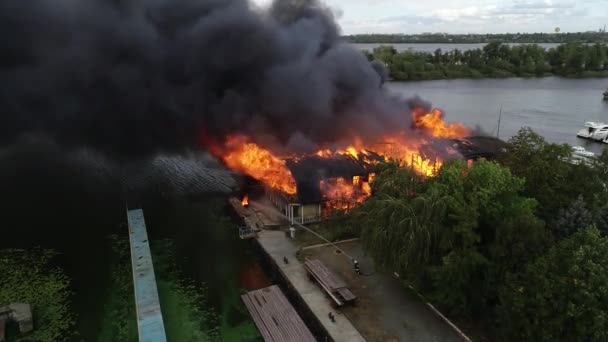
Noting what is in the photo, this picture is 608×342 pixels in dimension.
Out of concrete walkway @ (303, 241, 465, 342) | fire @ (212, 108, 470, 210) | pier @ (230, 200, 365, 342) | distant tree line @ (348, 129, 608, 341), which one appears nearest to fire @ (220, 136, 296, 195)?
fire @ (212, 108, 470, 210)

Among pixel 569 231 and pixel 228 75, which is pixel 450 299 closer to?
pixel 569 231

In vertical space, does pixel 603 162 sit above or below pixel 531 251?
above

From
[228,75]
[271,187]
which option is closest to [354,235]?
[271,187]

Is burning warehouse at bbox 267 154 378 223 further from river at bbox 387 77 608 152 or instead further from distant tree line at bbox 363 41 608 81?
distant tree line at bbox 363 41 608 81

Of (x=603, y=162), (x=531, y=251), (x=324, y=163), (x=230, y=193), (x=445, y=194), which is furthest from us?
(x=230, y=193)

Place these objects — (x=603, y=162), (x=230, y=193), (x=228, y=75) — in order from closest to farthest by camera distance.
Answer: (x=603, y=162), (x=228, y=75), (x=230, y=193)

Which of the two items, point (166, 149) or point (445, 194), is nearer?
point (445, 194)
